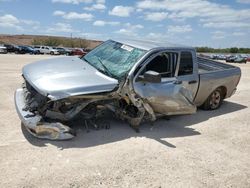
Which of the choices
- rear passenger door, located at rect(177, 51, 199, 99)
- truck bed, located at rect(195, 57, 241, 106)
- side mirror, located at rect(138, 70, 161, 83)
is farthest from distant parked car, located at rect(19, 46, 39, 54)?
side mirror, located at rect(138, 70, 161, 83)

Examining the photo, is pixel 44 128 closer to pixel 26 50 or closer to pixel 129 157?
pixel 129 157

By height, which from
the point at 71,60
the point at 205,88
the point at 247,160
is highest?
the point at 71,60

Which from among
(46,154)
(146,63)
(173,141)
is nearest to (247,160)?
(173,141)

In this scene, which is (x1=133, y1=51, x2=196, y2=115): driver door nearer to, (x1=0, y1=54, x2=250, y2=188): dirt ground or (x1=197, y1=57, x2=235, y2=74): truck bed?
(x1=0, y1=54, x2=250, y2=188): dirt ground

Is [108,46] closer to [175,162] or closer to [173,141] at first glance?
[173,141]

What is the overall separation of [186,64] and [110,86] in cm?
231

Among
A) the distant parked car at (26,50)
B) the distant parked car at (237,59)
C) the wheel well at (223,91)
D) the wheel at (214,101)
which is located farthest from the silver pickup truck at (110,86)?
the distant parked car at (237,59)

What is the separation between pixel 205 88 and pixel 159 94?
211cm

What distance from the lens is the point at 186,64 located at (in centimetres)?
684

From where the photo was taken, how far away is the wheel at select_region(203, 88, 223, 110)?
7.98m

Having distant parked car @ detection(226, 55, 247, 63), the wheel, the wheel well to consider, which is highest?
the wheel well

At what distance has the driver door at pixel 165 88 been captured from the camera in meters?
5.76

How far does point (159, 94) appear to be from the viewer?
5867 mm

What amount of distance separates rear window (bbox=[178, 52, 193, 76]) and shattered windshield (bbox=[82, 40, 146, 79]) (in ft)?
3.57
